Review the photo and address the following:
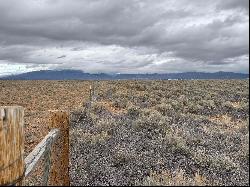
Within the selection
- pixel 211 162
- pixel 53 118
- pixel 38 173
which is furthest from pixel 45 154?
pixel 211 162

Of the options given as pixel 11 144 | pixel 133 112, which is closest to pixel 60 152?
pixel 11 144

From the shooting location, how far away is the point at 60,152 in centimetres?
618

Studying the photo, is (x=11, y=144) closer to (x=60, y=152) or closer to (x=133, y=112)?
(x=60, y=152)

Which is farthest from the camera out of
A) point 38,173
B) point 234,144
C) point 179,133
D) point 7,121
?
point 179,133

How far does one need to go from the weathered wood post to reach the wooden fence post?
2471 mm

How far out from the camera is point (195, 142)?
10750 mm

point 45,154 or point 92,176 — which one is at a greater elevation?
point 45,154

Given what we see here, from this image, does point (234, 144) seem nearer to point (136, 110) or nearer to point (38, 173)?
point (38, 173)

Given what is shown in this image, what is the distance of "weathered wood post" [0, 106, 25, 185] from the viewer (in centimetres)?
323

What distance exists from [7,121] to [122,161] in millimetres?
5648

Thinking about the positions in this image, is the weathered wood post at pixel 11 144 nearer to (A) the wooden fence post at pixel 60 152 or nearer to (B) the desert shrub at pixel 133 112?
(A) the wooden fence post at pixel 60 152

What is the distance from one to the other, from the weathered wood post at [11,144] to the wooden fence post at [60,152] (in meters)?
2.47

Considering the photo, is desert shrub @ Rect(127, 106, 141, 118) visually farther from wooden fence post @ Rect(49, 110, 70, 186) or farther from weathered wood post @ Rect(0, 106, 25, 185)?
weathered wood post @ Rect(0, 106, 25, 185)

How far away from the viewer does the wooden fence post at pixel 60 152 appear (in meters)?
6.04
